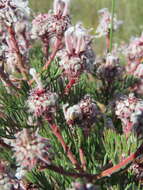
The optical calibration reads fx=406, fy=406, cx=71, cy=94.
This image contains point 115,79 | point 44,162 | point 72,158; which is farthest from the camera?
point 115,79

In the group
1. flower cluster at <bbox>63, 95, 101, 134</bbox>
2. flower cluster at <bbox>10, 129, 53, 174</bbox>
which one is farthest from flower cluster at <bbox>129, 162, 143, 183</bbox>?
flower cluster at <bbox>10, 129, 53, 174</bbox>

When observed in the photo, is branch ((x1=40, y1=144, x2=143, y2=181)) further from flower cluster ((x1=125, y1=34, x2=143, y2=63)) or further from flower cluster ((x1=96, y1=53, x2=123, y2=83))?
flower cluster ((x1=125, y1=34, x2=143, y2=63))

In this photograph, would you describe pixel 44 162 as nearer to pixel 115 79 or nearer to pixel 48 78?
pixel 48 78

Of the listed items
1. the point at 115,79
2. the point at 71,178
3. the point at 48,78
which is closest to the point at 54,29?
the point at 48,78

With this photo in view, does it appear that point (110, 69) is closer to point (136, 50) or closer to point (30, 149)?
point (136, 50)

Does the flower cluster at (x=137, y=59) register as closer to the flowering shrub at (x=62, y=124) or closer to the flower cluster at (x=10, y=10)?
the flowering shrub at (x=62, y=124)

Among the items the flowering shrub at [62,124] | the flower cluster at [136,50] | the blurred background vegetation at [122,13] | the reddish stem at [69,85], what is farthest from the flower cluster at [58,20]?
the blurred background vegetation at [122,13]

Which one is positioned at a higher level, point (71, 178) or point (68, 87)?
point (68, 87)

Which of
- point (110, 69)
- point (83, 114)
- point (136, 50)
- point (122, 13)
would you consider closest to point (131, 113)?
point (83, 114)
